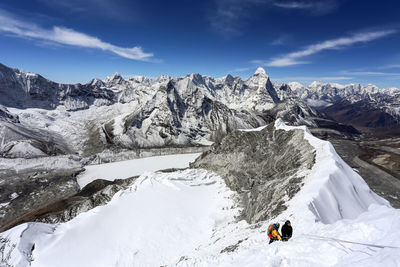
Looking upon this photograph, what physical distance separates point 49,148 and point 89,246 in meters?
107

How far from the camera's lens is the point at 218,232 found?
1184 inches

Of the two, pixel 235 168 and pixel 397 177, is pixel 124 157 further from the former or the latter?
pixel 397 177

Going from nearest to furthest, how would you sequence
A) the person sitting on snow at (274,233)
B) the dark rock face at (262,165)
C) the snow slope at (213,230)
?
the snow slope at (213,230)
the person sitting on snow at (274,233)
the dark rock face at (262,165)

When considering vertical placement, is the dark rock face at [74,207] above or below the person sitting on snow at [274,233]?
below

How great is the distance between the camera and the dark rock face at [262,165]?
27.0 meters

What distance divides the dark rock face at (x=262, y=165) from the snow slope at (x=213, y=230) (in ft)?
5.96

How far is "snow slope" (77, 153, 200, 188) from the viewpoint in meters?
87.0

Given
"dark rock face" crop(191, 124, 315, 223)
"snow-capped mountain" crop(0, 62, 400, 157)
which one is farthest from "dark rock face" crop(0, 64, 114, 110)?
"dark rock face" crop(191, 124, 315, 223)

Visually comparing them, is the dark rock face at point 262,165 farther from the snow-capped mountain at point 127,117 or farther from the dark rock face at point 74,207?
the snow-capped mountain at point 127,117

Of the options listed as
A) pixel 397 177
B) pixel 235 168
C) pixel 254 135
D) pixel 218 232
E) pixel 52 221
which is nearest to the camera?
pixel 218 232

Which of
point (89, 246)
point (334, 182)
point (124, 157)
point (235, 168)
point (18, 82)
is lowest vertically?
point (124, 157)

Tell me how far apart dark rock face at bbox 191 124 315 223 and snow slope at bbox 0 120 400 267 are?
1.82 metres

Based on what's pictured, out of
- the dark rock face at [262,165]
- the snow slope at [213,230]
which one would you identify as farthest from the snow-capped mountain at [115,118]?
the snow slope at [213,230]

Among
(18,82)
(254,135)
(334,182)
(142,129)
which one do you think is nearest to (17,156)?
(142,129)
